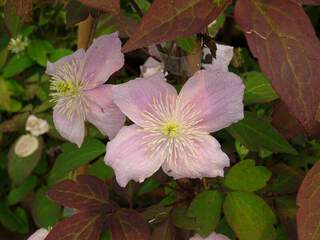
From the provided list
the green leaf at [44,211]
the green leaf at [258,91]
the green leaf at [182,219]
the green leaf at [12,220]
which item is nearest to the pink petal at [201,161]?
the green leaf at [182,219]

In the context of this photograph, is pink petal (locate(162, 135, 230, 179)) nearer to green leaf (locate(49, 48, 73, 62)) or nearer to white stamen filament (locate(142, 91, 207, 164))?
white stamen filament (locate(142, 91, 207, 164))

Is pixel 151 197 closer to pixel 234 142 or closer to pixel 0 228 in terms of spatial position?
pixel 234 142

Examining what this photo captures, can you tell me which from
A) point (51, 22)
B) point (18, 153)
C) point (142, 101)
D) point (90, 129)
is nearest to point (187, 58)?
point (142, 101)

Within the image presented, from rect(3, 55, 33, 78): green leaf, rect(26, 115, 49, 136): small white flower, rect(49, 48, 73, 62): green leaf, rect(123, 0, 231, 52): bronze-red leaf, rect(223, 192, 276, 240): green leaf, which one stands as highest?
rect(123, 0, 231, 52): bronze-red leaf

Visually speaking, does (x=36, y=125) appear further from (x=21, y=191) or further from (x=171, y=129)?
(x=171, y=129)

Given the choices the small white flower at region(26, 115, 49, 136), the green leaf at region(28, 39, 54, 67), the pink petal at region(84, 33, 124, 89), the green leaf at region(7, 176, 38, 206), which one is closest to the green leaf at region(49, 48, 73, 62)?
the green leaf at region(28, 39, 54, 67)

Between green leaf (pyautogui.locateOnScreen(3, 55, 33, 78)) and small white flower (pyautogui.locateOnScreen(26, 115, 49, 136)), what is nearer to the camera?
small white flower (pyautogui.locateOnScreen(26, 115, 49, 136))
